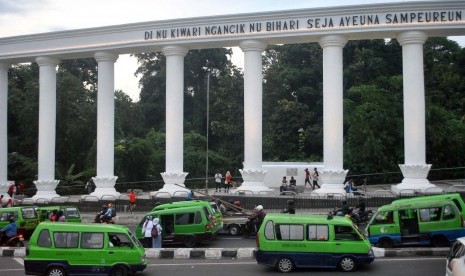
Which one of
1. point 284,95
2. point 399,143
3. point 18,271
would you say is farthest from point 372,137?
point 18,271

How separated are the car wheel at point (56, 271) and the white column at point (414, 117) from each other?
56.3ft

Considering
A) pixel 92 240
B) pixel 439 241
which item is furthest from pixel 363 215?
pixel 92 240

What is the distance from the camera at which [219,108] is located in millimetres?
53938

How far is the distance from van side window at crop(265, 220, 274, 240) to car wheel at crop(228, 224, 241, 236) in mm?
6779

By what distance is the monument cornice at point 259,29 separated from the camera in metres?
25.9

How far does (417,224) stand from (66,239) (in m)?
10.8

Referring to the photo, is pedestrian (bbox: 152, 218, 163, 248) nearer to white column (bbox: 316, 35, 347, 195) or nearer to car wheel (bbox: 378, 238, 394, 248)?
car wheel (bbox: 378, 238, 394, 248)

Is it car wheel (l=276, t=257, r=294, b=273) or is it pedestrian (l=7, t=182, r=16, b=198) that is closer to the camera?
car wheel (l=276, t=257, r=294, b=273)

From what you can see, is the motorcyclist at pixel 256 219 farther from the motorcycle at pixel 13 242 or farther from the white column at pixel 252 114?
the motorcycle at pixel 13 242

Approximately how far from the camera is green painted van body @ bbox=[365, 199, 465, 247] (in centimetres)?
1664

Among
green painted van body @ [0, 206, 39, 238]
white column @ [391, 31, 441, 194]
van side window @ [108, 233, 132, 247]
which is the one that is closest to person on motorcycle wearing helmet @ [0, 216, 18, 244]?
green painted van body @ [0, 206, 39, 238]

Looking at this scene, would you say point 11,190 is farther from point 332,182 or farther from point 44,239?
point 44,239

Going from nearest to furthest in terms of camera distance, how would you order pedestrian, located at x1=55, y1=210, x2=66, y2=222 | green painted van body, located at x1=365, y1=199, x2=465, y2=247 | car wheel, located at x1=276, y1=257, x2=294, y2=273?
1. car wheel, located at x1=276, y1=257, x2=294, y2=273
2. green painted van body, located at x1=365, y1=199, x2=465, y2=247
3. pedestrian, located at x1=55, y1=210, x2=66, y2=222

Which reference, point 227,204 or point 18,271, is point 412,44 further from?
point 18,271
